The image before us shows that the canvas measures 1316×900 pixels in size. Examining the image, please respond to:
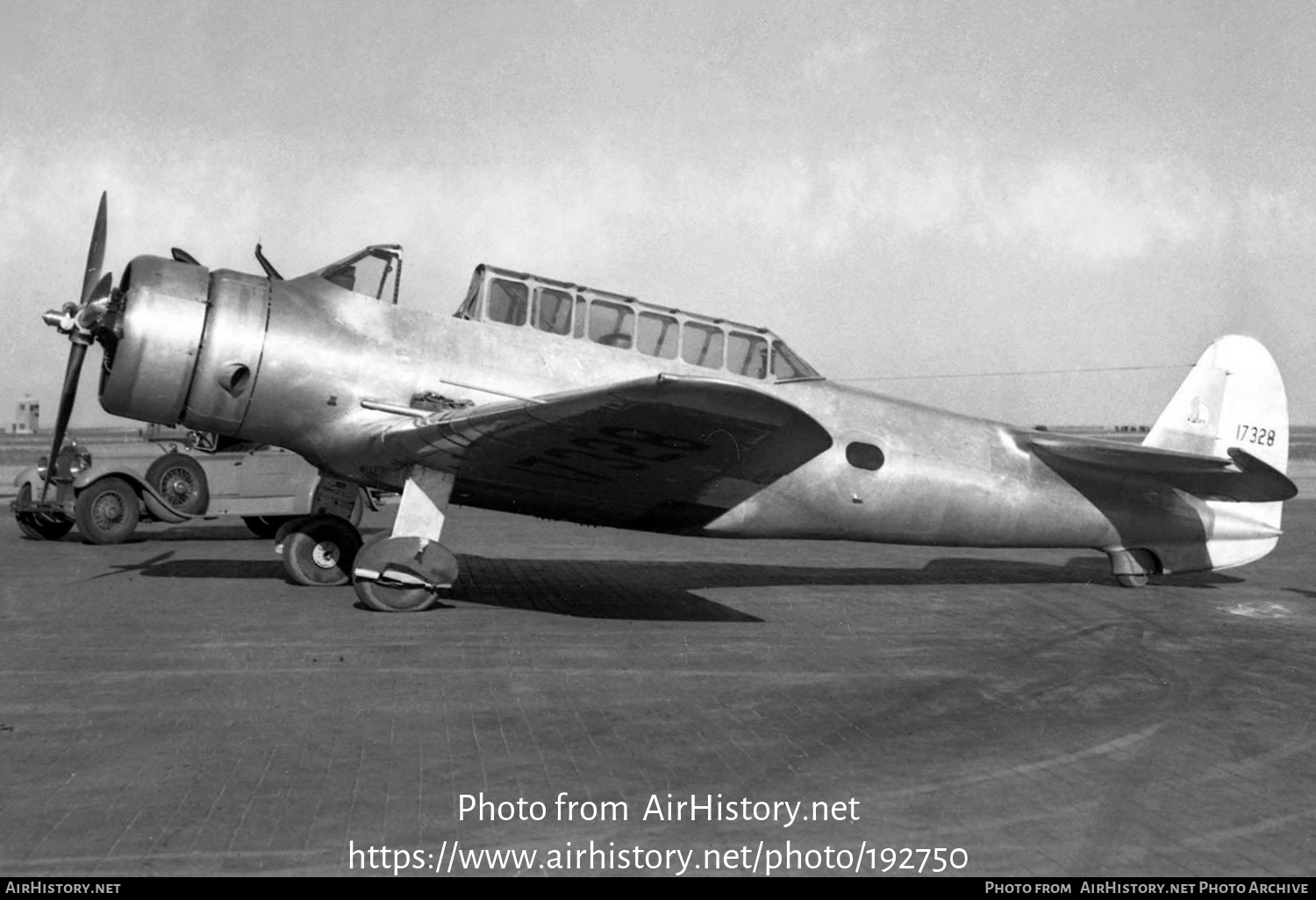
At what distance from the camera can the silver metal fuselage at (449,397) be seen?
9.23 meters

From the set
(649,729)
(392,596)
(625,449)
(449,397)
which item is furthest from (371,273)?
(649,729)

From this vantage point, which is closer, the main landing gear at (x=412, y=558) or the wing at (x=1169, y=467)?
the main landing gear at (x=412, y=558)

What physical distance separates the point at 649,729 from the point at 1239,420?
970 centimetres

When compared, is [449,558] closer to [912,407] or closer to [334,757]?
[334,757]

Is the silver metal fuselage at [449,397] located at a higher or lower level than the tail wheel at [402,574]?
higher

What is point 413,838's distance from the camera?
4035 millimetres

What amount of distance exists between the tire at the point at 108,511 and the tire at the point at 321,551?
553 centimetres

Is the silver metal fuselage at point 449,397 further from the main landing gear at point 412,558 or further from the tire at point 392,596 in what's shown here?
the tire at point 392,596

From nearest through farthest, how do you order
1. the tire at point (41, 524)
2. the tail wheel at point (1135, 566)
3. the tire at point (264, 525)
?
the tail wheel at point (1135, 566)
the tire at point (41, 524)
the tire at point (264, 525)

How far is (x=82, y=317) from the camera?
9227mm

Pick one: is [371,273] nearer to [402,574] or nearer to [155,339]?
[155,339]

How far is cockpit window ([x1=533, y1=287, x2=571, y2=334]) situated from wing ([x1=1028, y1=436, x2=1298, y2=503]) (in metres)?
5.12

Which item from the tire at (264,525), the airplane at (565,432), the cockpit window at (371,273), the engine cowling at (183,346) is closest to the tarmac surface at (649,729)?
the airplane at (565,432)

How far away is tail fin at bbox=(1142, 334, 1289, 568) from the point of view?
12.2 meters
